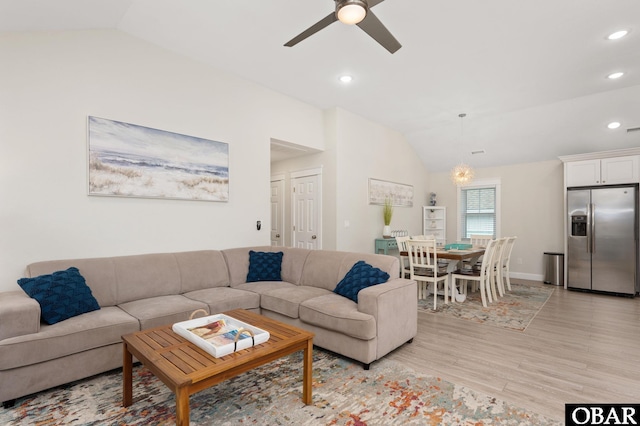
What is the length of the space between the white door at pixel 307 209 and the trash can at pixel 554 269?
4427mm

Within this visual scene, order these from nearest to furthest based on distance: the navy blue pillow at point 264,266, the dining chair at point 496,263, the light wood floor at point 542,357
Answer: the light wood floor at point 542,357 < the navy blue pillow at point 264,266 < the dining chair at point 496,263

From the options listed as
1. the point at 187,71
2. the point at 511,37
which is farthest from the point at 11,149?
the point at 511,37

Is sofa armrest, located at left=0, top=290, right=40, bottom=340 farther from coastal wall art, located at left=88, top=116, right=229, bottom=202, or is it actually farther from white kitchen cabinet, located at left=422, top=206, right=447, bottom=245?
white kitchen cabinet, located at left=422, top=206, right=447, bottom=245

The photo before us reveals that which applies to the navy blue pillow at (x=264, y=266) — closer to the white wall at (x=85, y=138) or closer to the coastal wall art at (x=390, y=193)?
the white wall at (x=85, y=138)

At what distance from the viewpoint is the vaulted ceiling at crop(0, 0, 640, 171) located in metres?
2.95

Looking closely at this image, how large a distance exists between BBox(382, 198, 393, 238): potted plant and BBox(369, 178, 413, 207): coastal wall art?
0.10 meters

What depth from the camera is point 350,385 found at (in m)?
2.42

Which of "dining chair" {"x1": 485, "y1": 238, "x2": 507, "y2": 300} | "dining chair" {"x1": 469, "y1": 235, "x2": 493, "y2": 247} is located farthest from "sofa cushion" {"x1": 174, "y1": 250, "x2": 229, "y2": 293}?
"dining chair" {"x1": 469, "y1": 235, "x2": 493, "y2": 247}

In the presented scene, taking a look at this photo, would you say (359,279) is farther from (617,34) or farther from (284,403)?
(617,34)

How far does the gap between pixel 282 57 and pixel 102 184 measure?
2.43 metres

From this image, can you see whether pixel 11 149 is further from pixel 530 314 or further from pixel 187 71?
pixel 530 314

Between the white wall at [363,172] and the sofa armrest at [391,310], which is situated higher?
the white wall at [363,172]

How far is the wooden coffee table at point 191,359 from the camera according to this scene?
5.40 feet

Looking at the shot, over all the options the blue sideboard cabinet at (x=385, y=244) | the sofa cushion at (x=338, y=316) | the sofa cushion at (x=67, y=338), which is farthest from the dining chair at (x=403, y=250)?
the sofa cushion at (x=67, y=338)
